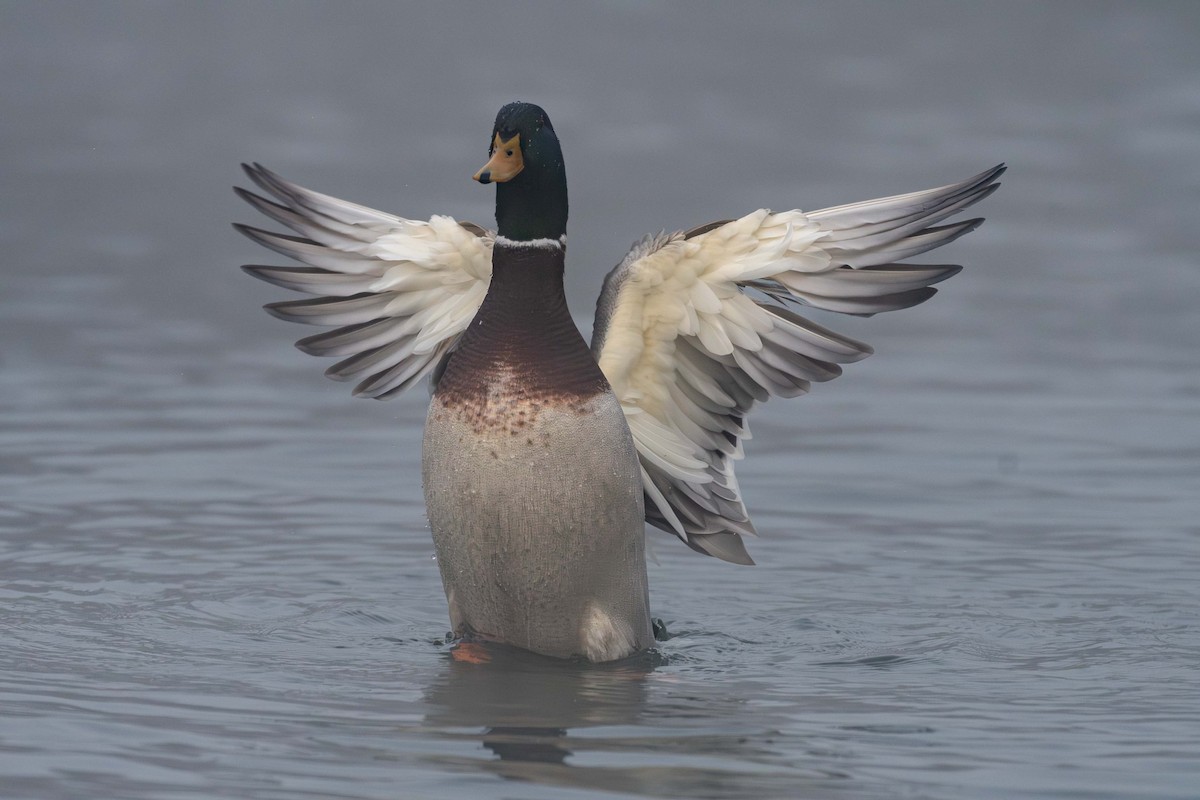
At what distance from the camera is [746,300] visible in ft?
25.5

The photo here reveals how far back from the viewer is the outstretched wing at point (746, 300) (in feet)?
25.0

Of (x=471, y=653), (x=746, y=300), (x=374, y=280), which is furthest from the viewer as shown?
(x=374, y=280)

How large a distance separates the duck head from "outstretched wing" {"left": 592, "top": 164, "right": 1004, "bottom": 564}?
0.40m

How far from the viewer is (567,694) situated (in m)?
7.04

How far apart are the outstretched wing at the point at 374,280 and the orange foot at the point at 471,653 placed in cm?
118

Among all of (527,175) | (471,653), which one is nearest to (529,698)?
(471,653)

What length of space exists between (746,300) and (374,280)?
156 centimetres

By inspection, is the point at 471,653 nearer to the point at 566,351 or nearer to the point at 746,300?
the point at 566,351

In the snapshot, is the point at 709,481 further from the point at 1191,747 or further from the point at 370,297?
the point at 1191,747

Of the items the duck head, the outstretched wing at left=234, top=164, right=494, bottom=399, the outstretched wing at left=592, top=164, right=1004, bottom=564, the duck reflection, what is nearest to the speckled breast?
the duck reflection

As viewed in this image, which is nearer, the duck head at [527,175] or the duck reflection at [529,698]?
the duck reflection at [529,698]

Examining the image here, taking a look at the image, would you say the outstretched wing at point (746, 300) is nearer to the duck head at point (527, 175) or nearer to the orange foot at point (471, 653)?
the duck head at point (527, 175)

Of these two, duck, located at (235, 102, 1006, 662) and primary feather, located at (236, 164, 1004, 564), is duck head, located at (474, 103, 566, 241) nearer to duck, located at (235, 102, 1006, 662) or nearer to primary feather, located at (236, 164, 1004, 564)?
duck, located at (235, 102, 1006, 662)

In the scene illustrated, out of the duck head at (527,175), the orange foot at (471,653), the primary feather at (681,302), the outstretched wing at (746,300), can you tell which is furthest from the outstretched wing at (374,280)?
the orange foot at (471,653)
